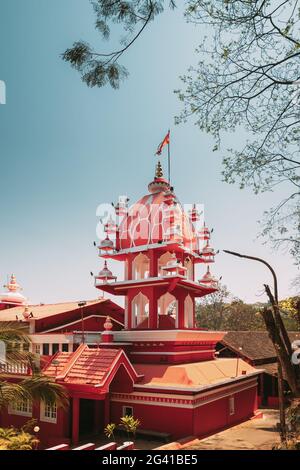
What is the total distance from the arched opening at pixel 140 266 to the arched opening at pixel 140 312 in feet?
3.28

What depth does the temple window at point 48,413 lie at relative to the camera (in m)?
13.6

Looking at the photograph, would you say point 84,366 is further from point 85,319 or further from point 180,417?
point 85,319

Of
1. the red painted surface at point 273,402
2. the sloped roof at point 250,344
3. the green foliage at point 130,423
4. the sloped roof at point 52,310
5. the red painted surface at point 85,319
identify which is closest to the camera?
the green foliage at point 130,423

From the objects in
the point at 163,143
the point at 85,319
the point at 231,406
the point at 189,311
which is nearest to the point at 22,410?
the point at 85,319

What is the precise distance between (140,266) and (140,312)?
6.85 ft

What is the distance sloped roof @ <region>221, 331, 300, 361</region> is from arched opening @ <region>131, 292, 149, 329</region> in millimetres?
9593

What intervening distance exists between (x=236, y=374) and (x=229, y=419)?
6.69 ft

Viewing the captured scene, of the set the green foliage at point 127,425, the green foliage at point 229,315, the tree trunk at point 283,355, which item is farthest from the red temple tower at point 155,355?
the green foliage at point 229,315

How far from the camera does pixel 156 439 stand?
13.3 meters

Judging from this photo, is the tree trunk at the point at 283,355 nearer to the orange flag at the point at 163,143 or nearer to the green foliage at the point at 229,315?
the orange flag at the point at 163,143

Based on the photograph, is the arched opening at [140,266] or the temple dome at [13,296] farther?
the temple dome at [13,296]

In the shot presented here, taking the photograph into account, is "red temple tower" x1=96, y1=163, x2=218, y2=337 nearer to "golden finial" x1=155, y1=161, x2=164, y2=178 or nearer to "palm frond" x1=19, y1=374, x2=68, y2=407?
"golden finial" x1=155, y1=161, x2=164, y2=178

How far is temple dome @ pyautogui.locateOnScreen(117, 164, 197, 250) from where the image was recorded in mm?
16500

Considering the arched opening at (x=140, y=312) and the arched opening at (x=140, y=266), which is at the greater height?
the arched opening at (x=140, y=266)
